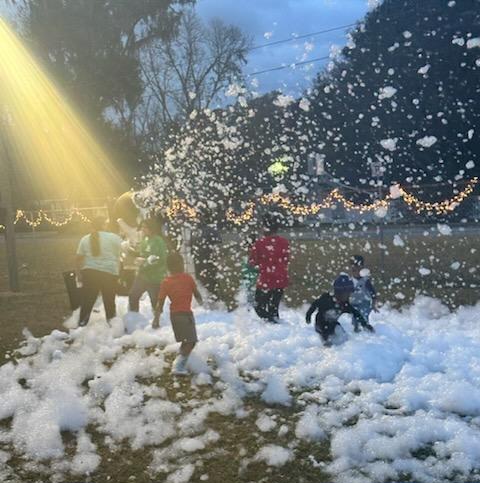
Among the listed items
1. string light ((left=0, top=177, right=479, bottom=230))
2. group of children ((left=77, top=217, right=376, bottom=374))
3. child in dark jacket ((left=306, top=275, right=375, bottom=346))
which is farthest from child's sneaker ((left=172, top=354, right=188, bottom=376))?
string light ((left=0, top=177, right=479, bottom=230))

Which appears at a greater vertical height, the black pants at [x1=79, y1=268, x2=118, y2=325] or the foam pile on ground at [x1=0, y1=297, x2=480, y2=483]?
the black pants at [x1=79, y1=268, x2=118, y2=325]

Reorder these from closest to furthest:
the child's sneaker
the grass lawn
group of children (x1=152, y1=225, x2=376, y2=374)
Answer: the child's sneaker < group of children (x1=152, y1=225, x2=376, y2=374) < the grass lawn

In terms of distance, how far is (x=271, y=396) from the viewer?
5.30m

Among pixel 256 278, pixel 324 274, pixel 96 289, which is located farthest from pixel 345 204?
pixel 96 289

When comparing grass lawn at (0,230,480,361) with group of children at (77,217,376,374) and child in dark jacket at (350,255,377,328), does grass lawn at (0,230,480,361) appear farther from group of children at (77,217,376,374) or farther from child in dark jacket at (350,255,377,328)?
child in dark jacket at (350,255,377,328)

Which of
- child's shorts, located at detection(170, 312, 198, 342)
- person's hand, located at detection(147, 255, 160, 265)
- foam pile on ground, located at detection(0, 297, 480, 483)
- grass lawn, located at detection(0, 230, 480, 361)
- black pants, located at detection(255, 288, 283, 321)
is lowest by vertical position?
grass lawn, located at detection(0, 230, 480, 361)

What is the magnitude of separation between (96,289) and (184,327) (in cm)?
254

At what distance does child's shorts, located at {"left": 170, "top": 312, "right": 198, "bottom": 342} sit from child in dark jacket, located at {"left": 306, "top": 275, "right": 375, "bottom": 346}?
52.0 inches

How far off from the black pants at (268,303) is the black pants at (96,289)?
1.99 metres

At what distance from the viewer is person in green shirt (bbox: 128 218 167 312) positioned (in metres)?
8.69

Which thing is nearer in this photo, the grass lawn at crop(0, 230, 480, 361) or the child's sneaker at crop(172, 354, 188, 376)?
the child's sneaker at crop(172, 354, 188, 376)

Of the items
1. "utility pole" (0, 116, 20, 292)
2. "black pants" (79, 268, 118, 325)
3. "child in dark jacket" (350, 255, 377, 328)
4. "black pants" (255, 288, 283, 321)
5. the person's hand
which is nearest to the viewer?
"child in dark jacket" (350, 255, 377, 328)

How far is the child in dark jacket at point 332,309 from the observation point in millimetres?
6887

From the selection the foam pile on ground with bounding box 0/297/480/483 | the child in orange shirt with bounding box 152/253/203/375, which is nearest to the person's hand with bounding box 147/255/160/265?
the foam pile on ground with bounding box 0/297/480/483
